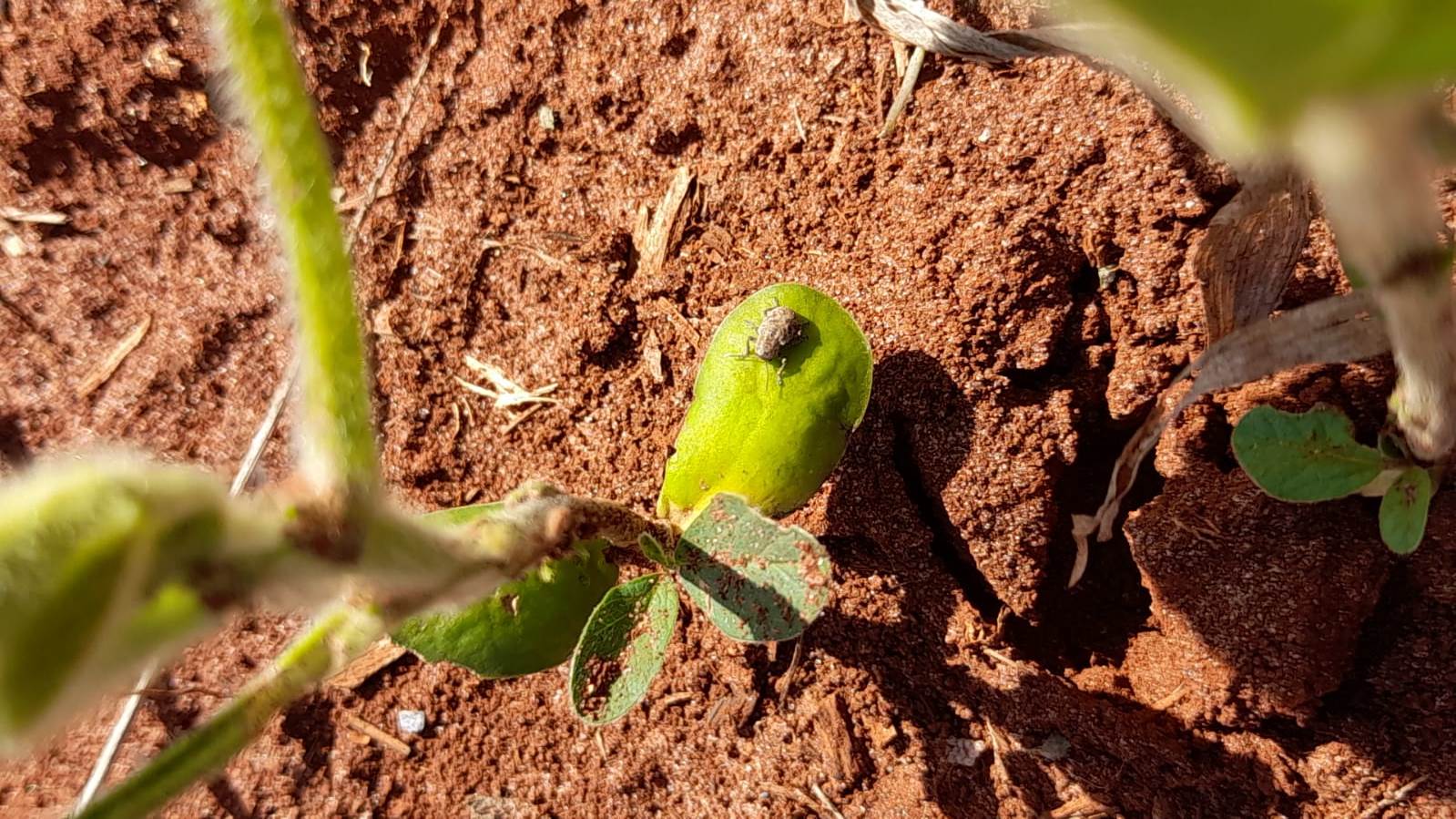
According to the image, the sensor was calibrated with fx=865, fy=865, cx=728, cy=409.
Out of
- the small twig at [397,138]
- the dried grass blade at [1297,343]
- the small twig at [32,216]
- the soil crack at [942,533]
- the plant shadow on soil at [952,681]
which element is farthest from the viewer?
the small twig at [32,216]

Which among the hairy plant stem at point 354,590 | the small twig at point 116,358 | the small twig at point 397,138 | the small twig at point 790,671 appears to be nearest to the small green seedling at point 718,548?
the hairy plant stem at point 354,590

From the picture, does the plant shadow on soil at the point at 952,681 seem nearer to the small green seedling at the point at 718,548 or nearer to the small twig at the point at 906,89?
the small green seedling at the point at 718,548

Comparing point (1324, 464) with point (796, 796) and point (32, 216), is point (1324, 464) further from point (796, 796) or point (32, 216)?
point (32, 216)

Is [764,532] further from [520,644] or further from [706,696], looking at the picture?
[706,696]

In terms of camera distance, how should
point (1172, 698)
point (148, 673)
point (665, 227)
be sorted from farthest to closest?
1. point (148, 673)
2. point (665, 227)
3. point (1172, 698)

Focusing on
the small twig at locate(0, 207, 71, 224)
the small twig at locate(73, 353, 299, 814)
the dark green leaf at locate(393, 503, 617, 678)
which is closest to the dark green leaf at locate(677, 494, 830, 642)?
the dark green leaf at locate(393, 503, 617, 678)

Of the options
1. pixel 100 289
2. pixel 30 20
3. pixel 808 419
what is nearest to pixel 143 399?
pixel 100 289

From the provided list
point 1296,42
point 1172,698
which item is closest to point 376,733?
point 1172,698
